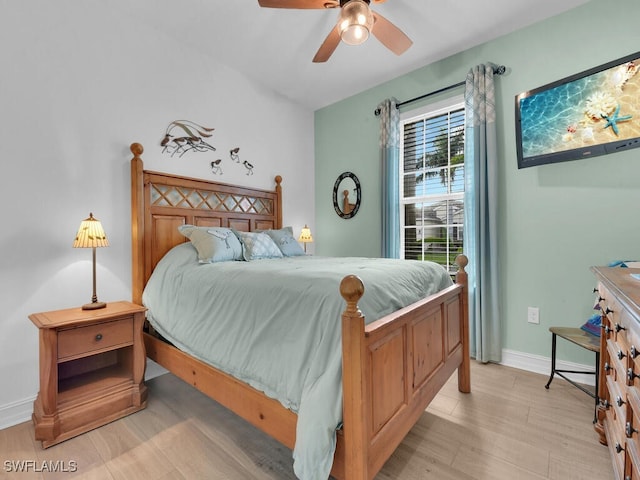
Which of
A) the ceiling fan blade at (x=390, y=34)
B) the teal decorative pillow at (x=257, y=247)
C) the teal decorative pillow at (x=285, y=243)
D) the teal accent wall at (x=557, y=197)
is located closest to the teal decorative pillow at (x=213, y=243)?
the teal decorative pillow at (x=257, y=247)

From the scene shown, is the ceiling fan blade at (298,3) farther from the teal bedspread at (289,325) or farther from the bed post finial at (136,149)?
the teal bedspread at (289,325)

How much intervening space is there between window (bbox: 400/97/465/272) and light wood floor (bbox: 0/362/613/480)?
1.48 metres

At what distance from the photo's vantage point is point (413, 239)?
342cm

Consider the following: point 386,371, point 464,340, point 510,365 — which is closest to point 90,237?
point 386,371

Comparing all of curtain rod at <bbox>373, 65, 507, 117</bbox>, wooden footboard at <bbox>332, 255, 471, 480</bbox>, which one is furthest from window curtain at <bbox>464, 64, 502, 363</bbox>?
wooden footboard at <bbox>332, 255, 471, 480</bbox>

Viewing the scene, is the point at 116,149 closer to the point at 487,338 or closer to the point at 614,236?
the point at 487,338

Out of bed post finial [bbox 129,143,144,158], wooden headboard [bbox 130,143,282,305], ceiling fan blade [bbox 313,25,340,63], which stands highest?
ceiling fan blade [bbox 313,25,340,63]

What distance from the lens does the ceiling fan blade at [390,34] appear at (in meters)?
2.06

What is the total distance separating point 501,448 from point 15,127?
3483mm

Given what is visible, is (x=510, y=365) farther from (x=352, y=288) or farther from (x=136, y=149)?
(x=136, y=149)

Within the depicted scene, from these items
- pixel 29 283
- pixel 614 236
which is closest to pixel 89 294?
pixel 29 283

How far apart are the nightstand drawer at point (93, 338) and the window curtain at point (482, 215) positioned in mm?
2805

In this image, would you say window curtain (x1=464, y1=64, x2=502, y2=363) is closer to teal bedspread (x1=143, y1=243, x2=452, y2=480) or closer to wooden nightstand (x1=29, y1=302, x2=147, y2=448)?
teal bedspread (x1=143, y1=243, x2=452, y2=480)

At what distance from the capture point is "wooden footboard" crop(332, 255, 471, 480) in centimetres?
108
